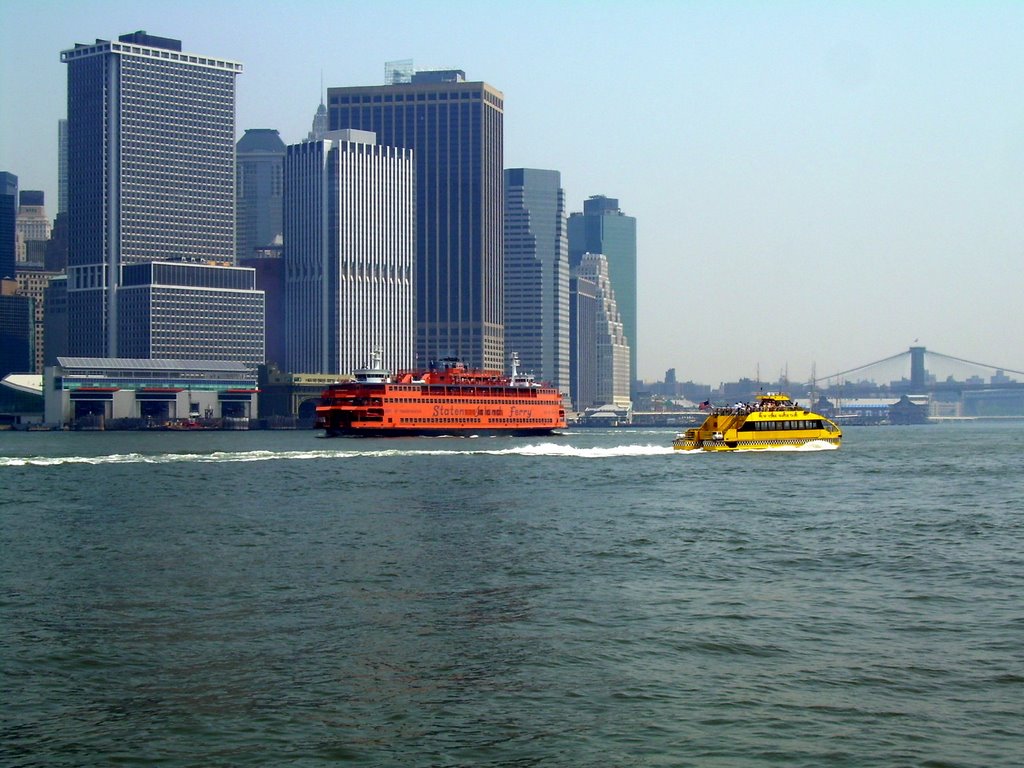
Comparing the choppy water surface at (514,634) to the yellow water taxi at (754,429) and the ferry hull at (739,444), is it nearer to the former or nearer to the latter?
the ferry hull at (739,444)

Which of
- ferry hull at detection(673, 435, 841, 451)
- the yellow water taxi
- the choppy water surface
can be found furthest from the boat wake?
the choppy water surface

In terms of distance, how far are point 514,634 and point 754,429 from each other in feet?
311

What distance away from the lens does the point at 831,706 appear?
3164 centimetres

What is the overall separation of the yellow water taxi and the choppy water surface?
51.2 m

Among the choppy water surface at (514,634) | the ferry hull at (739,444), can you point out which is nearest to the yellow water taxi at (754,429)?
the ferry hull at (739,444)

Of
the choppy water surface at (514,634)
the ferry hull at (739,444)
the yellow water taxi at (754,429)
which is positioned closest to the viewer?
the choppy water surface at (514,634)

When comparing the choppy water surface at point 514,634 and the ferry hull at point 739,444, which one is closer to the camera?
the choppy water surface at point 514,634

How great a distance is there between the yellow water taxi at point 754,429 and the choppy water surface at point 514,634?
5117 cm

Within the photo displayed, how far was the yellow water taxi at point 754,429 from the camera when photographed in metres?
130

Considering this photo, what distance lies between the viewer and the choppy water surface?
29406 millimetres

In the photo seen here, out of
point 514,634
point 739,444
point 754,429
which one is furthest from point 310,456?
point 514,634

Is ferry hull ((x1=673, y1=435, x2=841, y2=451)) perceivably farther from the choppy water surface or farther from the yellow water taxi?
the choppy water surface

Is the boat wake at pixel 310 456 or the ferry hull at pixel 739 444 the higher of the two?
the ferry hull at pixel 739 444

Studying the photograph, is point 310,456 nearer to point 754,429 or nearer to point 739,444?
point 739,444
